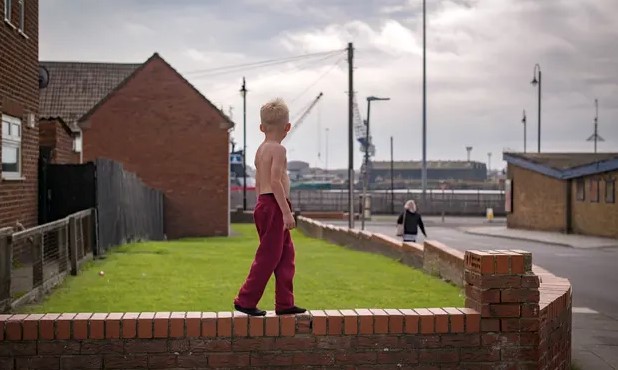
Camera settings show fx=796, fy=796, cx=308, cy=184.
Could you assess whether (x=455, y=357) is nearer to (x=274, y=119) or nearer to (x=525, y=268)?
(x=525, y=268)

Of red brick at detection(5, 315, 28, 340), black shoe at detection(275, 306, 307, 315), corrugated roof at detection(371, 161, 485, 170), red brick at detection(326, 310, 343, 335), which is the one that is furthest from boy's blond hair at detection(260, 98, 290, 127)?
corrugated roof at detection(371, 161, 485, 170)

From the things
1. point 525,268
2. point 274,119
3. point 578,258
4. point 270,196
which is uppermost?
point 274,119

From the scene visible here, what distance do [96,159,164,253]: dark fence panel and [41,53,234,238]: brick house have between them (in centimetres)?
856

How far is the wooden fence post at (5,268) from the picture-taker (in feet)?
22.8

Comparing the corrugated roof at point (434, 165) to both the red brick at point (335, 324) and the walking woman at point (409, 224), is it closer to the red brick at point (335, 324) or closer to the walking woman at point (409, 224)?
the walking woman at point (409, 224)

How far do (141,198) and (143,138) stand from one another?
11.1 meters

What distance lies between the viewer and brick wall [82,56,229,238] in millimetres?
32844

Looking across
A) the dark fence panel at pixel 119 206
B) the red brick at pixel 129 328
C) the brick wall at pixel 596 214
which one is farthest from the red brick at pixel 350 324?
the brick wall at pixel 596 214

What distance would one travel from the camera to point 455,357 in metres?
5.88

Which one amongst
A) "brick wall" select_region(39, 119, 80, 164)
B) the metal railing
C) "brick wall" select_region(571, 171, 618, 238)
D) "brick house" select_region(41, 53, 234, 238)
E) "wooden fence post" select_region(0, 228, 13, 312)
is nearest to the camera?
"wooden fence post" select_region(0, 228, 13, 312)

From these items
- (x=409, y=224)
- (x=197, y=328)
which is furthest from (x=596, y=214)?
(x=197, y=328)

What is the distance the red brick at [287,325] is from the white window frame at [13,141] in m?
9.23

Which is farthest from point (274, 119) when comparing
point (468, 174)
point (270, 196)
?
point (468, 174)

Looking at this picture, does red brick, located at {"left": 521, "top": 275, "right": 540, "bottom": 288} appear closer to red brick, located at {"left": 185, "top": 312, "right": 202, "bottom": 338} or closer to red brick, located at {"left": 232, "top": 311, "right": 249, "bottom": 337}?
red brick, located at {"left": 232, "top": 311, "right": 249, "bottom": 337}
